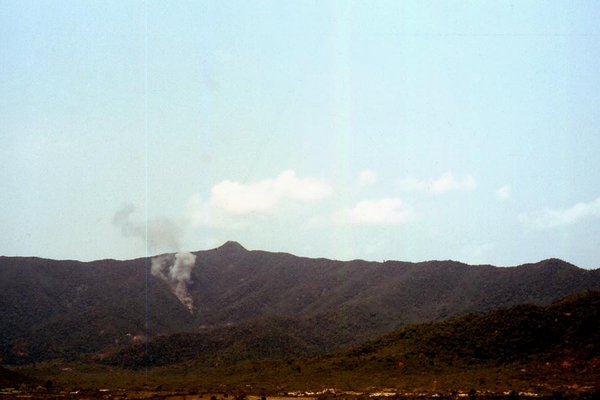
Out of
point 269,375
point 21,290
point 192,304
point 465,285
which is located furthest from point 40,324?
point 465,285

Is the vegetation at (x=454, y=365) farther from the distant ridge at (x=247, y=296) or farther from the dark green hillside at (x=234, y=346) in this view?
the distant ridge at (x=247, y=296)

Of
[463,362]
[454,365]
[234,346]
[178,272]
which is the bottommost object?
[454,365]

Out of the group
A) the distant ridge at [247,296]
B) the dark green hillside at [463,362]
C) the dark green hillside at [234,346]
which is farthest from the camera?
the distant ridge at [247,296]

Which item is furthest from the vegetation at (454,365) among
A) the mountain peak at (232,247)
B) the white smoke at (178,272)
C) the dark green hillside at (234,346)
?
the mountain peak at (232,247)

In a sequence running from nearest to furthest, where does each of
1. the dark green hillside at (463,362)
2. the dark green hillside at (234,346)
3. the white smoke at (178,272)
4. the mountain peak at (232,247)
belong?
the dark green hillside at (463,362) → the dark green hillside at (234,346) → the white smoke at (178,272) → the mountain peak at (232,247)

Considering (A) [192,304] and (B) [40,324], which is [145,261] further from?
(B) [40,324]

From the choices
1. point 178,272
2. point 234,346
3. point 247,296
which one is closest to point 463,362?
point 234,346

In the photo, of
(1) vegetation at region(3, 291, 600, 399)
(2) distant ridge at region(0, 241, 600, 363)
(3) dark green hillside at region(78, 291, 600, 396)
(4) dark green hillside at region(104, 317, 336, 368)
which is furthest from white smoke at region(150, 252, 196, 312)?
(1) vegetation at region(3, 291, 600, 399)

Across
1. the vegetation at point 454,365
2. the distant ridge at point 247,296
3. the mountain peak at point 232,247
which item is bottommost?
the vegetation at point 454,365

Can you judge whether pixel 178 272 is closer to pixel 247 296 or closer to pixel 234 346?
pixel 247 296
